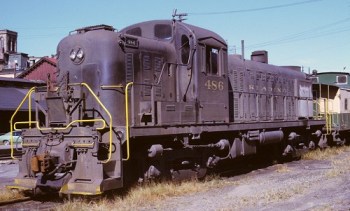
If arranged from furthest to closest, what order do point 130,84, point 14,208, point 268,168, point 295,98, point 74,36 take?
point 295,98, point 268,168, point 74,36, point 130,84, point 14,208

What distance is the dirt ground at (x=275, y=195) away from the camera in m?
7.12

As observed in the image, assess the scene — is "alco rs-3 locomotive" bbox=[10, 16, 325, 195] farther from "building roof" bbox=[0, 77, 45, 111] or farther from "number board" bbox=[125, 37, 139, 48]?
"building roof" bbox=[0, 77, 45, 111]

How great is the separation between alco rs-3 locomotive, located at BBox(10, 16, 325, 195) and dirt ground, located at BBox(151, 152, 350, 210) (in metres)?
1.05

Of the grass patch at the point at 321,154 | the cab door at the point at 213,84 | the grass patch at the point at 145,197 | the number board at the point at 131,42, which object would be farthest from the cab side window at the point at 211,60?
the grass patch at the point at 321,154

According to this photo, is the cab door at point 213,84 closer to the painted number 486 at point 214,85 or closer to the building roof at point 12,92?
the painted number 486 at point 214,85

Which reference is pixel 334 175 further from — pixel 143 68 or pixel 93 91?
pixel 93 91

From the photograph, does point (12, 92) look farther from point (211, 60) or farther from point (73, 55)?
point (73, 55)

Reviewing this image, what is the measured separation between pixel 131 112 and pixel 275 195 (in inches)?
130

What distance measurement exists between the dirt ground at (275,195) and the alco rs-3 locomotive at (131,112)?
1049 millimetres

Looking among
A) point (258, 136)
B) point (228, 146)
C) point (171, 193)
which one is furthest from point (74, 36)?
point (258, 136)

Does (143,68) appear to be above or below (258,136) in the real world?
above

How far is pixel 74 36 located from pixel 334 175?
7202 mm

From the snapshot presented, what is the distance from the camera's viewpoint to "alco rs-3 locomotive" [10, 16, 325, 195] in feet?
25.8

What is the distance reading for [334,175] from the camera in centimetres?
1065
